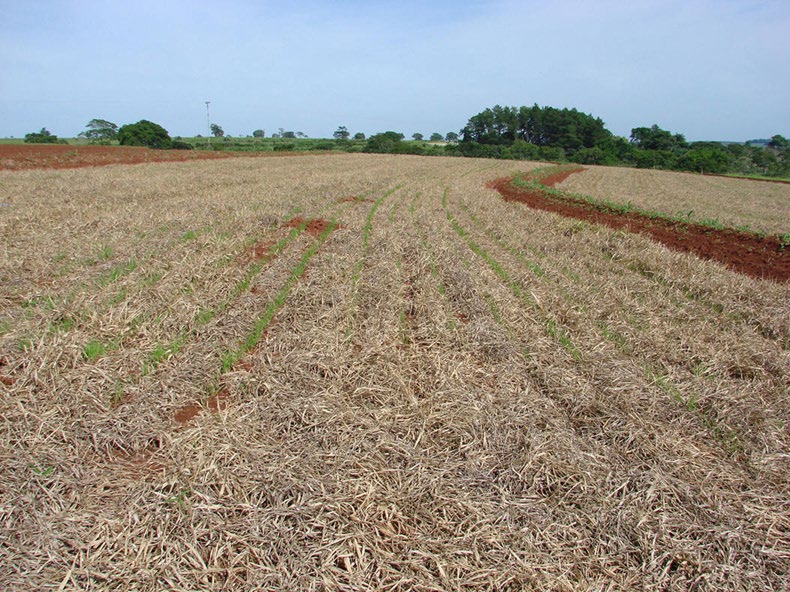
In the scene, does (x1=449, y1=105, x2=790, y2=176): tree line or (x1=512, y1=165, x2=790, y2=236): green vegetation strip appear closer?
(x1=512, y1=165, x2=790, y2=236): green vegetation strip

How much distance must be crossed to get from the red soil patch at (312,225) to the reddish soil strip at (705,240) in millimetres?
9017

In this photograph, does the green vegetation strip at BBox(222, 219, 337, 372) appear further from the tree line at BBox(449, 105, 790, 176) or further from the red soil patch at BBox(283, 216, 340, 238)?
the tree line at BBox(449, 105, 790, 176)

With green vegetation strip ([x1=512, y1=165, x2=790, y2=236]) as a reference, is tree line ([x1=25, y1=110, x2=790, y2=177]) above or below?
above

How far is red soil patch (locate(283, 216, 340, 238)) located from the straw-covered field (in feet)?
10.2

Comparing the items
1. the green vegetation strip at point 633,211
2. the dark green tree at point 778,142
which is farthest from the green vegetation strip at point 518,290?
the dark green tree at point 778,142

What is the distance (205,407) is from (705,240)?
46.3 feet

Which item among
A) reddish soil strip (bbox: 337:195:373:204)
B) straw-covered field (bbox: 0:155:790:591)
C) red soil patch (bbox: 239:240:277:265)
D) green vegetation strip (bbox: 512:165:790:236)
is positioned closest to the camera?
straw-covered field (bbox: 0:155:790:591)

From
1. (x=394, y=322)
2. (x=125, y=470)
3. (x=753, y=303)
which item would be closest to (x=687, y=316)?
(x=753, y=303)

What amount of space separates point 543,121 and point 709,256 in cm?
11147

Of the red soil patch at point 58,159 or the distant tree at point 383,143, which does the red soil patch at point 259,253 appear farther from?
the distant tree at point 383,143

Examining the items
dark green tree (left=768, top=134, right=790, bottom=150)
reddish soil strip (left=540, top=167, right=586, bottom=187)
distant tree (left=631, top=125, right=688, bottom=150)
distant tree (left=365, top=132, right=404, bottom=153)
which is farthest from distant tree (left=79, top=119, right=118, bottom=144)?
dark green tree (left=768, top=134, right=790, bottom=150)

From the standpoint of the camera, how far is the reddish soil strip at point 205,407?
395cm

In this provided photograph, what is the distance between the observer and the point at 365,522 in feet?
9.55

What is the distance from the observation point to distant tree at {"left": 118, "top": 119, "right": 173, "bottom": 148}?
63.9m
